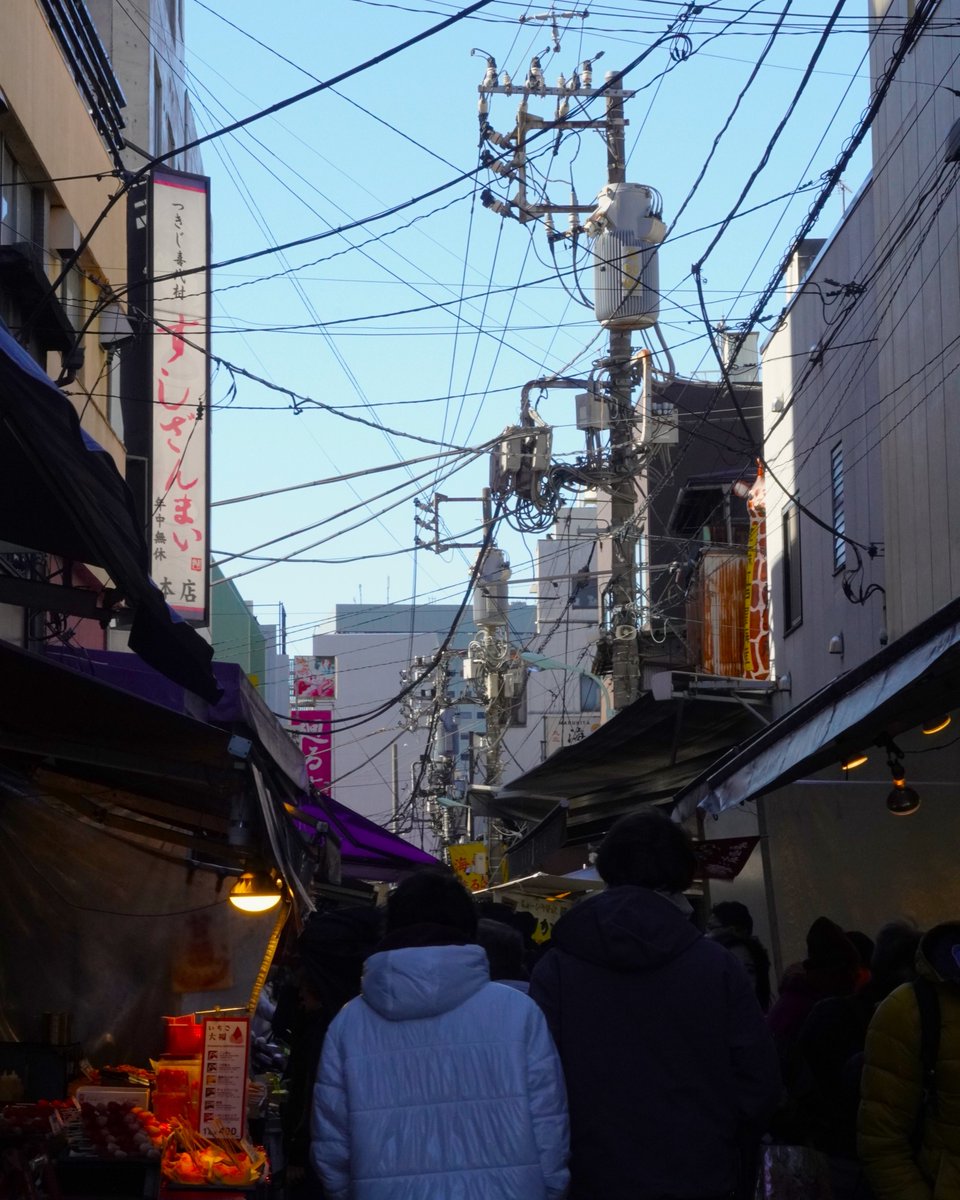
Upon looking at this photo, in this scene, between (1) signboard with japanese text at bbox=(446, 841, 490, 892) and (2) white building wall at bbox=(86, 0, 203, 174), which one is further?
(1) signboard with japanese text at bbox=(446, 841, 490, 892)

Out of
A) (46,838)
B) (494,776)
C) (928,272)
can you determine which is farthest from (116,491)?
(494,776)

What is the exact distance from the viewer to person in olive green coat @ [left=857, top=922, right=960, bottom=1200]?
422cm

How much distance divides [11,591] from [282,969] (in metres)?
10.2

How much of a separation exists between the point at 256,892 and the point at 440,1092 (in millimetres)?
6630

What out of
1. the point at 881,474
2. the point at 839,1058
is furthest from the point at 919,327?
the point at 839,1058

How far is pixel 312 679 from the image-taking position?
74312 mm

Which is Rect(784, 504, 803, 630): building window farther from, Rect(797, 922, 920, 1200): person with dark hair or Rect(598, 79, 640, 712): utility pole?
Rect(797, 922, 920, 1200): person with dark hair

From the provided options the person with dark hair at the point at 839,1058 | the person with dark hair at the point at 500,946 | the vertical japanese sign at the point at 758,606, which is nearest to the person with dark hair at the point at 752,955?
the person with dark hair at the point at 500,946

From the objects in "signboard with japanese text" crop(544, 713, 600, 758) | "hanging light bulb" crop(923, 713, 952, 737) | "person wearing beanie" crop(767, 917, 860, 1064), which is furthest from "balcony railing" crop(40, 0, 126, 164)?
"signboard with japanese text" crop(544, 713, 600, 758)

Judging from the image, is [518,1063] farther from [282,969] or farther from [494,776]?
[494,776]

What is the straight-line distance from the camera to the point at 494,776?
4506cm

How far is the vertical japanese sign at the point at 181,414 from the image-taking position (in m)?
13.9

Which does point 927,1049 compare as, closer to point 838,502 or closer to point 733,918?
point 733,918

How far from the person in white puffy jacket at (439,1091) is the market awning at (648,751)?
38.8 ft
